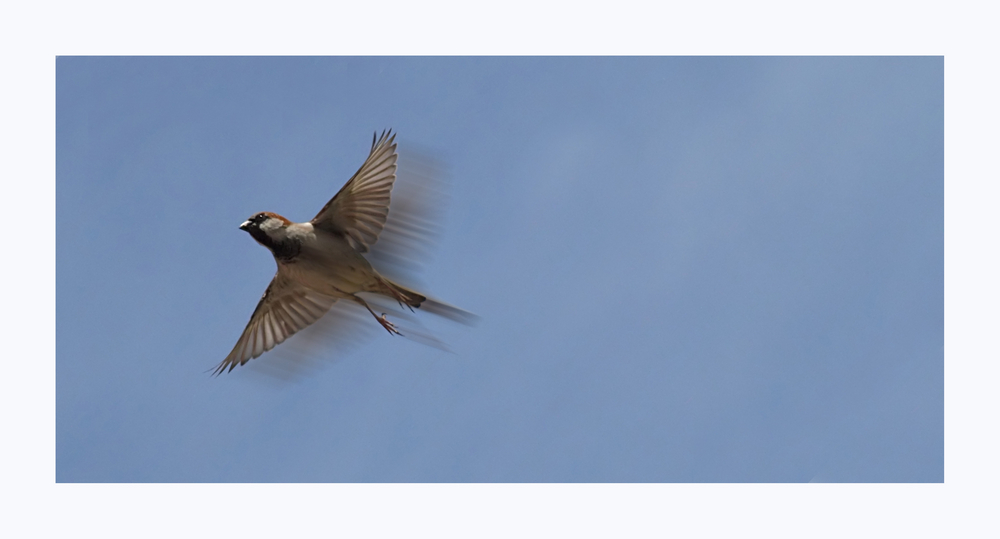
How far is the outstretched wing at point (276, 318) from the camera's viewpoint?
1210cm

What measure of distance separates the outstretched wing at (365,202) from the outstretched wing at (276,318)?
1245 millimetres

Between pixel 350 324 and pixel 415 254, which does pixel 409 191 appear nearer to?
pixel 415 254

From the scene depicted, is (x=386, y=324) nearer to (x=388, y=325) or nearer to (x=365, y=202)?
(x=388, y=325)

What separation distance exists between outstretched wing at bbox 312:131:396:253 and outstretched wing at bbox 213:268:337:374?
1245mm

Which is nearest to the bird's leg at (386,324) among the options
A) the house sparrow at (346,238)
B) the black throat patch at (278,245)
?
the house sparrow at (346,238)

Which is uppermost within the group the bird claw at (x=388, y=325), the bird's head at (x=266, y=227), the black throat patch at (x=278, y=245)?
the bird's head at (x=266, y=227)

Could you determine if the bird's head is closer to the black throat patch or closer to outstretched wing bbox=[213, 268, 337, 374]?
the black throat patch

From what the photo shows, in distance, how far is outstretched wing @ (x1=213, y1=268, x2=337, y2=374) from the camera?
1210cm

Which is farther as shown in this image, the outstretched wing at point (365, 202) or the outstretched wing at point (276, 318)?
the outstretched wing at point (276, 318)

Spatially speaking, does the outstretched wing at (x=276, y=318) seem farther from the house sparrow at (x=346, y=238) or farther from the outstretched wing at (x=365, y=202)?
the outstretched wing at (x=365, y=202)

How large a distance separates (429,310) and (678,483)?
3.30 meters

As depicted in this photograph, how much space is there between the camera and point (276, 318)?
12258mm

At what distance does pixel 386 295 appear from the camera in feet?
36.4

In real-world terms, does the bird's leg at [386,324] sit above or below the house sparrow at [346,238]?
below
